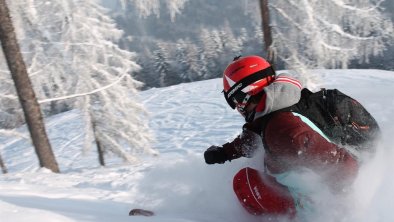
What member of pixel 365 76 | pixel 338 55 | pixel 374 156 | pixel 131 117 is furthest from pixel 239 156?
pixel 365 76

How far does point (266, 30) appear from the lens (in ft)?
31.8

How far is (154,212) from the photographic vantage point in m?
3.91

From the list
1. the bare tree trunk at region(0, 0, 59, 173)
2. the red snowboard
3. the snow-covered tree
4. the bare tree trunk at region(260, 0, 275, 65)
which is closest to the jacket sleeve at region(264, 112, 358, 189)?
the red snowboard

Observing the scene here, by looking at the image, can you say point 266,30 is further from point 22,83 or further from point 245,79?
point 245,79

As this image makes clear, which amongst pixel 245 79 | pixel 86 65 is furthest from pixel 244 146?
pixel 86 65

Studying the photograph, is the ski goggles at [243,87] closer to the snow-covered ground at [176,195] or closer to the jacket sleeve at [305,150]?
the jacket sleeve at [305,150]

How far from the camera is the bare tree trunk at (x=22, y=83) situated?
7.43 m

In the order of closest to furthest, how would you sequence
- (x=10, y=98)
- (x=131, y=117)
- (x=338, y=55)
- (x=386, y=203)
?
(x=386, y=203) < (x=338, y=55) < (x=10, y=98) < (x=131, y=117)

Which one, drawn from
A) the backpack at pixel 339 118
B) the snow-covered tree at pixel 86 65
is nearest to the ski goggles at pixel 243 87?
the backpack at pixel 339 118

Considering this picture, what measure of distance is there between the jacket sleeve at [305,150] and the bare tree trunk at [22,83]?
5.92 meters

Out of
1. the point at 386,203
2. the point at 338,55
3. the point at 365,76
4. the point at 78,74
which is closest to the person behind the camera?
the point at 386,203

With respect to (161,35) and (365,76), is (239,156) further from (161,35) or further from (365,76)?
(161,35)

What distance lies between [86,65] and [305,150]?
1210 cm

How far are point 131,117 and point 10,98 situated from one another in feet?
15.4
